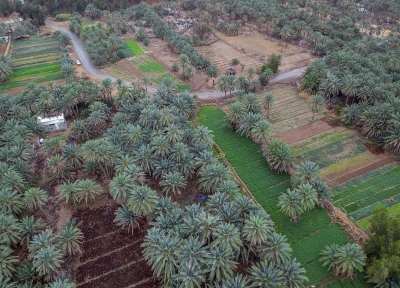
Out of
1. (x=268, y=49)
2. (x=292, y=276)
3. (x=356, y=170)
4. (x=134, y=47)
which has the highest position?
(x=292, y=276)

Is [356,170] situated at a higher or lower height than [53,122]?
higher

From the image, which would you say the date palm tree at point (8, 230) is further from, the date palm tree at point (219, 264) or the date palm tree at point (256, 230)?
the date palm tree at point (256, 230)

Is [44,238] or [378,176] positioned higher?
[44,238]

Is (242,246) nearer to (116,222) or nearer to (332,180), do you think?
(116,222)

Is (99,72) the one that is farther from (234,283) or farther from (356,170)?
(234,283)

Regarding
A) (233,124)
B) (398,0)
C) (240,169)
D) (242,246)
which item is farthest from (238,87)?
(398,0)

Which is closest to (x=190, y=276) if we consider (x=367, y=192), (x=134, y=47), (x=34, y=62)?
(x=367, y=192)

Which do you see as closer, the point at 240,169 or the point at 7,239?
the point at 7,239
